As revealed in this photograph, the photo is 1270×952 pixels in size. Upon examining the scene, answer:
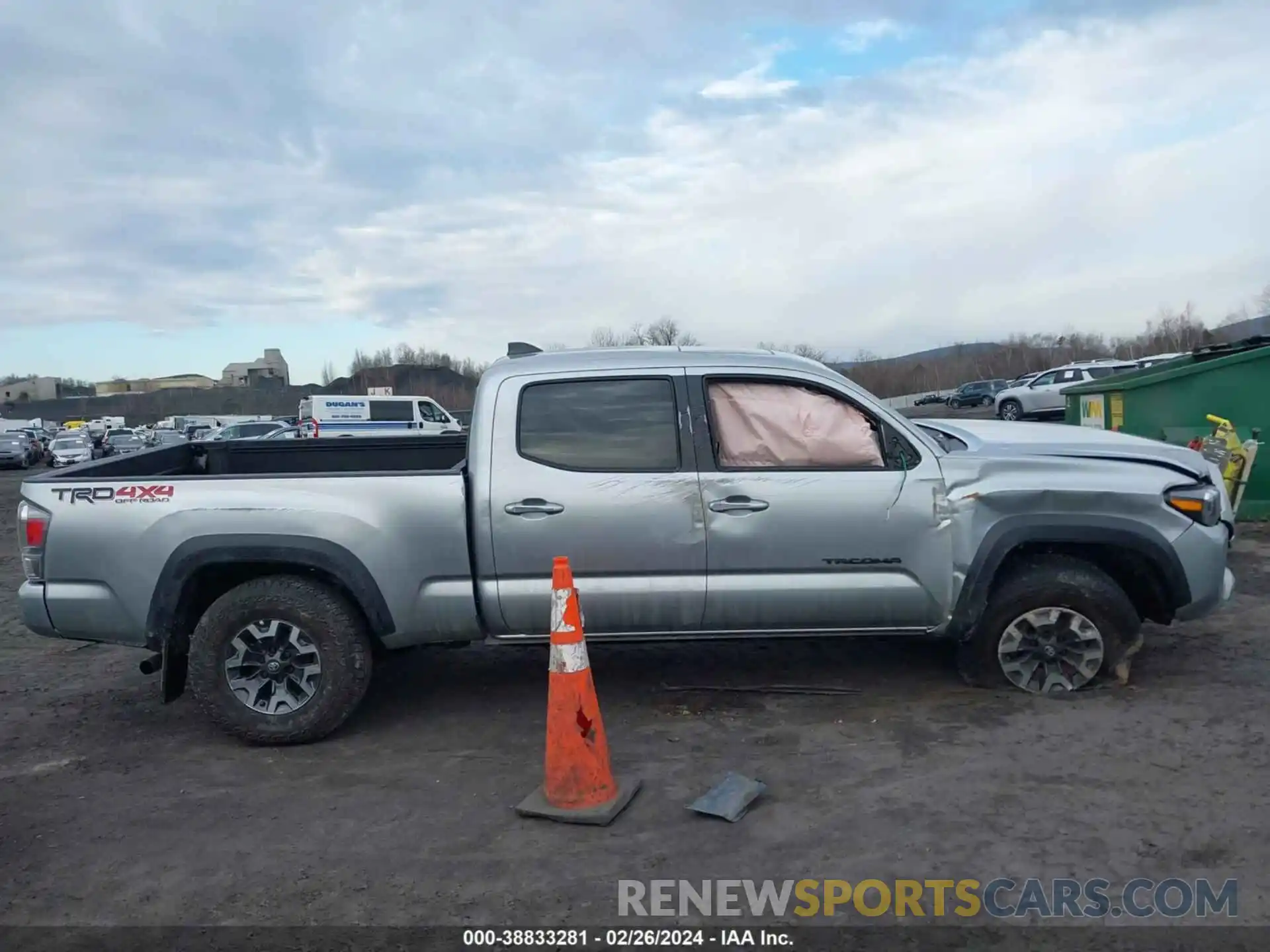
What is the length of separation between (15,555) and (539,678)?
9.25 meters

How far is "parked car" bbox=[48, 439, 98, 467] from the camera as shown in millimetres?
38625

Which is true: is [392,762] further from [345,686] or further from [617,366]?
→ [617,366]

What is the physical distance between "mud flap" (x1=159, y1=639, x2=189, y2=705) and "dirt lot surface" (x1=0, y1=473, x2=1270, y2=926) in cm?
28

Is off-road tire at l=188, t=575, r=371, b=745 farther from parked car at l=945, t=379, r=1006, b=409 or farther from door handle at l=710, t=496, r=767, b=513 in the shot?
parked car at l=945, t=379, r=1006, b=409

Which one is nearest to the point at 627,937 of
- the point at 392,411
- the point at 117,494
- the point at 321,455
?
the point at 117,494

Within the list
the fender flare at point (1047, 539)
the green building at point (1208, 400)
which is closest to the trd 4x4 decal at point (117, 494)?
the fender flare at point (1047, 539)

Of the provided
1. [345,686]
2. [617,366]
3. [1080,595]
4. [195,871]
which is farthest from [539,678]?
[1080,595]

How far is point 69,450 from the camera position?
3903cm

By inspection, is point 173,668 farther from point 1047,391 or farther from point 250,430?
point 1047,391

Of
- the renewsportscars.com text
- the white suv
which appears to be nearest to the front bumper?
the renewsportscars.com text

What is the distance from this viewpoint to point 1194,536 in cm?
509

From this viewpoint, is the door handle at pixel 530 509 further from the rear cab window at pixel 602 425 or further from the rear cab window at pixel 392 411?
the rear cab window at pixel 392 411

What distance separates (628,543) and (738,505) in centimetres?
57

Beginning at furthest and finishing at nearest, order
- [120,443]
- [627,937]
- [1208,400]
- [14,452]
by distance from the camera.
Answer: [120,443] < [14,452] < [1208,400] < [627,937]
